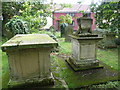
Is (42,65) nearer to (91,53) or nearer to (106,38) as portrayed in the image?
(91,53)

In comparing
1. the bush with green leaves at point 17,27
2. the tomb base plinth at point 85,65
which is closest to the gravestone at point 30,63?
the tomb base plinth at point 85,65

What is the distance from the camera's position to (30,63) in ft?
6.36

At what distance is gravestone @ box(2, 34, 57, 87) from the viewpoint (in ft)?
5.96

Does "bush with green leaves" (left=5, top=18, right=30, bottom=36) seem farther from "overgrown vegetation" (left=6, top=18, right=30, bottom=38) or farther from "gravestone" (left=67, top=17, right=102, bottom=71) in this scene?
"gravestone" (left=67, top=17, right=102, bottom=71)

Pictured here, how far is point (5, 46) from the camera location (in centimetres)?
160

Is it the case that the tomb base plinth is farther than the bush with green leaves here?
No

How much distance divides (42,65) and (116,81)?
77.1 inches

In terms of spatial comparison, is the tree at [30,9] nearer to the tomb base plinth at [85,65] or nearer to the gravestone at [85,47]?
the gravestone at [85,47]

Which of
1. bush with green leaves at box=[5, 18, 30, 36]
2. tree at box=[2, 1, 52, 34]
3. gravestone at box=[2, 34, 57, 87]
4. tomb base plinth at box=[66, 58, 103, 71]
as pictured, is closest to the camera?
gravestone at box=[2, 34, 57, 87]

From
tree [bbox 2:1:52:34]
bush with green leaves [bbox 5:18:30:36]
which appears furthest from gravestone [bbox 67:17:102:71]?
tree [bbox 2:1:52:34]

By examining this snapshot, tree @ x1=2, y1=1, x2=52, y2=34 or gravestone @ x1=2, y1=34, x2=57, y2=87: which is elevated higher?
tree @ x1=2, y1=1, x2=52, y2=34

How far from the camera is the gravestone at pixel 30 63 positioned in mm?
1816

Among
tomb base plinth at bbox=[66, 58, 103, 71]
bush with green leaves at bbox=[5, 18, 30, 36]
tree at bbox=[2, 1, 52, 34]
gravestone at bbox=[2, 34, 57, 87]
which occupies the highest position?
tree at bbox=[2, 1, 52, 34]

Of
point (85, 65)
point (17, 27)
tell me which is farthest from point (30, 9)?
point (85, 65)
